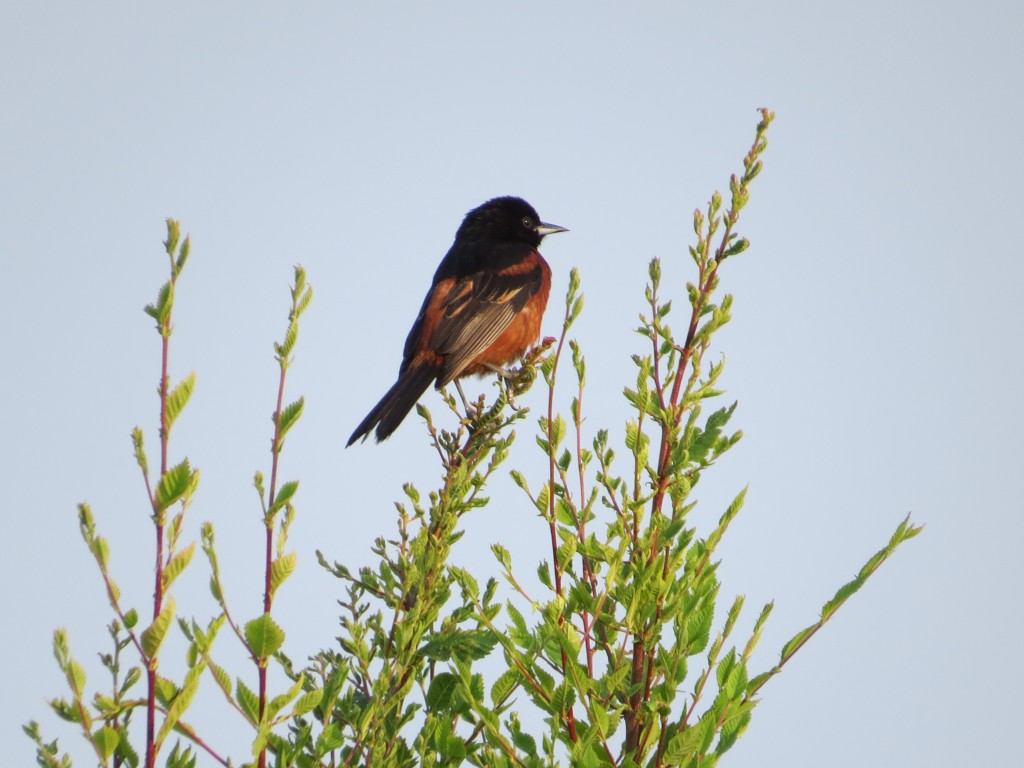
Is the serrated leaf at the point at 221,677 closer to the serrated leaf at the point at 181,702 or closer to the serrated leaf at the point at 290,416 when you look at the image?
the serrated leaf at the point at 181,702

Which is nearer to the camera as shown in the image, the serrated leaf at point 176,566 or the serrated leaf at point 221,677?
the serrated leaf at point 176,566

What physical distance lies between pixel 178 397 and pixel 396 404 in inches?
156

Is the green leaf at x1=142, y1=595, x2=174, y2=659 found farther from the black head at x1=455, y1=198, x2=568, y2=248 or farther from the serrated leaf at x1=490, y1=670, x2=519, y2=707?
the black head at x1=455, y1=198, x2=568, y2=248

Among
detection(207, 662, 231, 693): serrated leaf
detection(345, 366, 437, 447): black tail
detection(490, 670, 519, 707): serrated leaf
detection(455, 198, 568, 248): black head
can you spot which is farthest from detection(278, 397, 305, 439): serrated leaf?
detection(455, 198, 568, 248): black head

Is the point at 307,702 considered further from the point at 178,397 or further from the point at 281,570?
the point at 178,397

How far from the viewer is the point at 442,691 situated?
96.5 inches

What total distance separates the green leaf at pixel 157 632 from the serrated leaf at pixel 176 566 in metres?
0.05

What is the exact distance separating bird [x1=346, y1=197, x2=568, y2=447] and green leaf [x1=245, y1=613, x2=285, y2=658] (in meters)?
3.58

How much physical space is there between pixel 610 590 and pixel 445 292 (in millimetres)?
4465

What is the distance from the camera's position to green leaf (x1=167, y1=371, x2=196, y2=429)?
5.09 feet

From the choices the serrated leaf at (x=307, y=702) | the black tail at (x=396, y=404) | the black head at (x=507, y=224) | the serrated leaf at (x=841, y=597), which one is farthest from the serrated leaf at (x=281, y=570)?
the black head at (x=507, y=224)

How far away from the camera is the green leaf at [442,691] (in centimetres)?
244

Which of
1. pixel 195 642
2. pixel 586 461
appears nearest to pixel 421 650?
pixel 586 461

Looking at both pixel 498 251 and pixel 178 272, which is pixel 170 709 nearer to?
pixel 178 272
